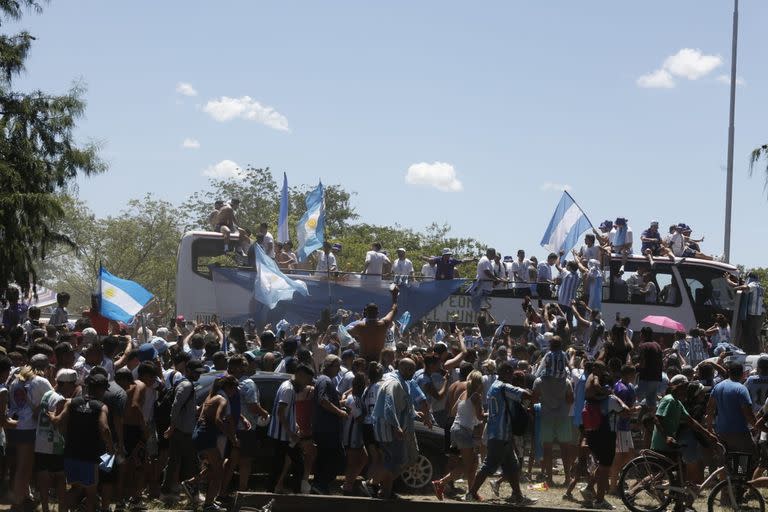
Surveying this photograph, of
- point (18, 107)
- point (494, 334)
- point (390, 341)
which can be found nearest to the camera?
point (390, 341)

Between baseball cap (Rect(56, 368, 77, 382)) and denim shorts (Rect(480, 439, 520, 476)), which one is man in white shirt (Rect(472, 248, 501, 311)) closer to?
denim shorts (Rect(480, 439, 520, 476))

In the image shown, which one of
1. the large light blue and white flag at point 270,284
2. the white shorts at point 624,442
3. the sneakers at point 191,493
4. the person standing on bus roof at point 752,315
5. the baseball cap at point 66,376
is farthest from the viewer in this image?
the person standing on bus roof at point 752,315

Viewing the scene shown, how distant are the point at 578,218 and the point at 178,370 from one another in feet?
42.6

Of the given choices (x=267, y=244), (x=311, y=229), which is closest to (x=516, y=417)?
(x=267, y=244)

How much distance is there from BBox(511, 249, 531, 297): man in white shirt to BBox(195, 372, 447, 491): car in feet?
30.2

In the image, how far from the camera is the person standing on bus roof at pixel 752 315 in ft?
67.8

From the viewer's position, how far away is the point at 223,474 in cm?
1145

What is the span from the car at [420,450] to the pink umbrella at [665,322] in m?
9.54

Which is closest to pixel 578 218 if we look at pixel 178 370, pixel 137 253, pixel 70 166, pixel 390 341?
pixel 390 341

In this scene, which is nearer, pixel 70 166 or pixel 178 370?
pixel 178 370

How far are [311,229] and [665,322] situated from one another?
8.14m

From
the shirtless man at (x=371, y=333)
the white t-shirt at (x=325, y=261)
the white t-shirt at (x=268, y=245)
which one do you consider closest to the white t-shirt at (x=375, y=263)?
the white t-shirt at (x=325, y=261)

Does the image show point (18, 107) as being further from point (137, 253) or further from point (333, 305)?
point (137, 253)

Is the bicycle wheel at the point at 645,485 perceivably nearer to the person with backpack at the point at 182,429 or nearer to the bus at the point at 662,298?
the person with backpack at the point at 182,429
